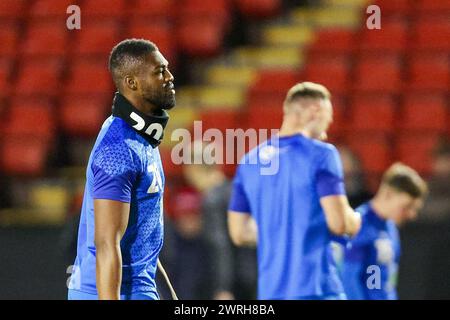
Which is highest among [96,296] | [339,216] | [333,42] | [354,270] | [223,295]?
[333,42]

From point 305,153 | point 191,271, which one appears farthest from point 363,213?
point 191,271

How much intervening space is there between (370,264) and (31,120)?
353 cm

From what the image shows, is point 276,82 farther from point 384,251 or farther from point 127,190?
point 127,190

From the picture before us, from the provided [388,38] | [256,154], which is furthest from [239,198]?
[388,38]

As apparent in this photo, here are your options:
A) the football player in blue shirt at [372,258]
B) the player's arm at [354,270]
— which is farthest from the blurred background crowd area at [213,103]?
the player's arm at [354,270]

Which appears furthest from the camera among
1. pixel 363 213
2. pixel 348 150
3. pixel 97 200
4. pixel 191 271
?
pixel 348 150

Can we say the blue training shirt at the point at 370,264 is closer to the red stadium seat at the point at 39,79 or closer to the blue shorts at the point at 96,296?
the blue shorts at the point at 96,296

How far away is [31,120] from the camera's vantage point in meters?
7.07

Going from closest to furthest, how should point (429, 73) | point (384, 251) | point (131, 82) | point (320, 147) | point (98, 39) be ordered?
point (131, 82), point (320, 147), point (384, 251), point (429, 73), point (98, 39)

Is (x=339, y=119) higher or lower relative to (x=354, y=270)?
higher

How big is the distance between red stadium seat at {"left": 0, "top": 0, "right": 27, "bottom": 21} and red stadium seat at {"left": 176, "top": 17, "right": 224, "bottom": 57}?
134 centimetres

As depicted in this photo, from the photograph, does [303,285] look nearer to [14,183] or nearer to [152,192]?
[152,192]

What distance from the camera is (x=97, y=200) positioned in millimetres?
2545

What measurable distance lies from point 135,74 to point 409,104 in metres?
4.28
